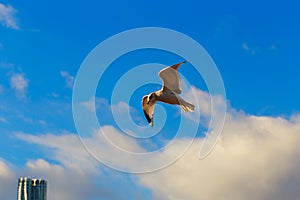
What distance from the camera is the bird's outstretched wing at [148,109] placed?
65312mm

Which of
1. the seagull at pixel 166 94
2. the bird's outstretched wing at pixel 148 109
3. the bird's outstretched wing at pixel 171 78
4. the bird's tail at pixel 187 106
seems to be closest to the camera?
the bird's tail at pixel 187 106

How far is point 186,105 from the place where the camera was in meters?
62.1

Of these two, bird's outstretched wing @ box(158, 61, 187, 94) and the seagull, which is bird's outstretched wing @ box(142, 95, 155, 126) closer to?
the seagull

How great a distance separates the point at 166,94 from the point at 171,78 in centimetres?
214

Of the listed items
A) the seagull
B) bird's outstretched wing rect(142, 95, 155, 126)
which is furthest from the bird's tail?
bird's outstretched wing rect(142, 95, 155, 126)

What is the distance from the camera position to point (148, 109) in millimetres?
65438

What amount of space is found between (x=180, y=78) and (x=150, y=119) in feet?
19.6

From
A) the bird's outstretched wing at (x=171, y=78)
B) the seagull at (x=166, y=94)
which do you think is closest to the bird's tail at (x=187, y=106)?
the seagull at (x=166, y=94)

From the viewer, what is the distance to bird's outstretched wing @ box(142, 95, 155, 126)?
214 ft

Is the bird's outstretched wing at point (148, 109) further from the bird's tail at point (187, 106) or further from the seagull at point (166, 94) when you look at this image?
the bird's tail at point (187, 106)

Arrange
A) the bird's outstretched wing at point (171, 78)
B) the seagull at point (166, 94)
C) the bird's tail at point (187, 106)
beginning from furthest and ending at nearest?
1. the seagull at point (166, 94)
2. the bird's outstretched wing at point (171, 78)
3. the bird's tail at point (187, 106)

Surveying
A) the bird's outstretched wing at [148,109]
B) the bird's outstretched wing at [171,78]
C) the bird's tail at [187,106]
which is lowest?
the bird's tail at [187,106]

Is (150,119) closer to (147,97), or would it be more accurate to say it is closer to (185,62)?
(147,97)

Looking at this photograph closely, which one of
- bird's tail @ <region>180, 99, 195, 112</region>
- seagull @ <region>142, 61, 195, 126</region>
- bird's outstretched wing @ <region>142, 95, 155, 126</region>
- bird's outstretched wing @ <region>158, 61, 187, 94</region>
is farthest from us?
bird's outstretched wing @ <region>142, 95, 155, 126</region>
